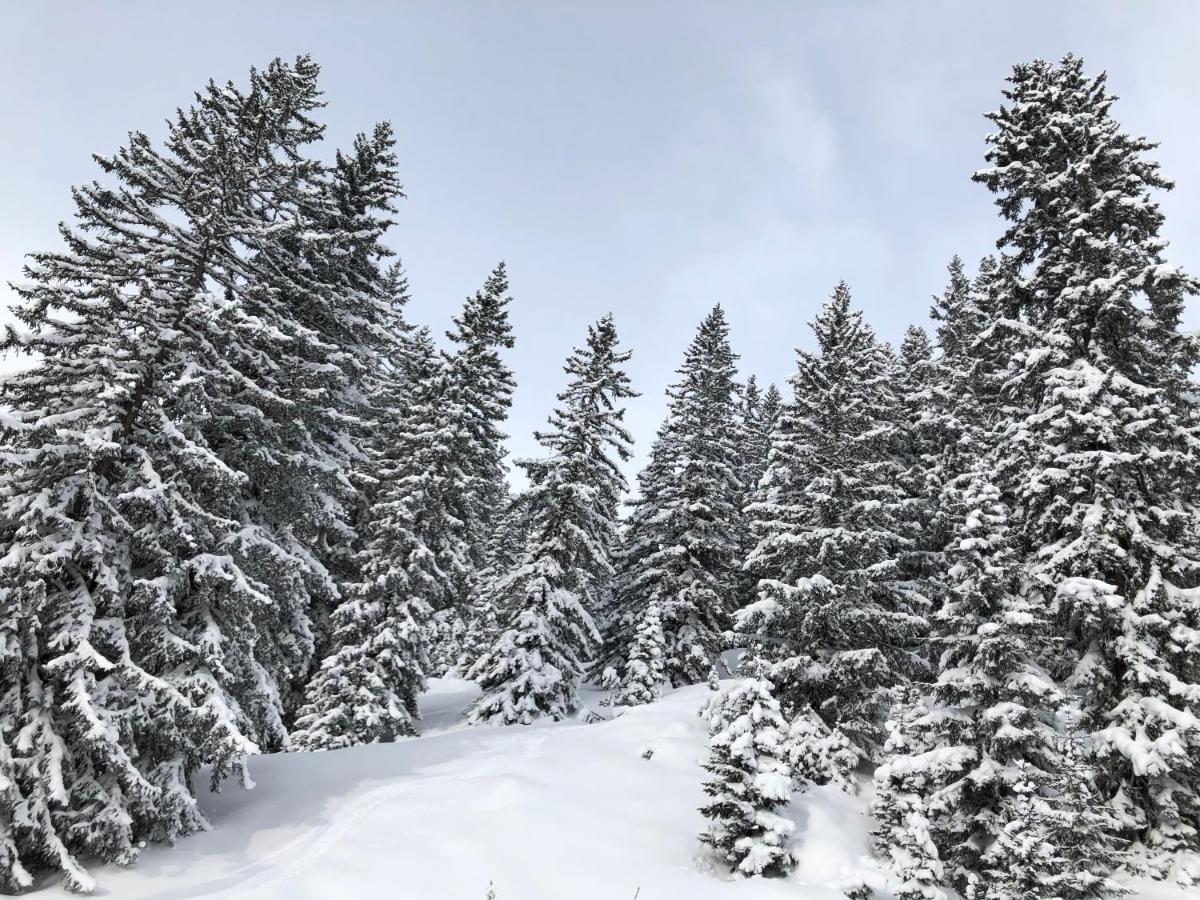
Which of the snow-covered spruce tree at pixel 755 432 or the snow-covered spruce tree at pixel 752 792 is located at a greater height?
the snow-covered spruce tree at pixel 755 432

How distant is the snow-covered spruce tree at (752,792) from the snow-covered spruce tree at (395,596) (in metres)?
12.4

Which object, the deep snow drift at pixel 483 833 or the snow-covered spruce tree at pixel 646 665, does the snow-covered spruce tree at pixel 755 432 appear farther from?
the deep snow drift at pixel 483 833

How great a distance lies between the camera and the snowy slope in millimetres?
10406

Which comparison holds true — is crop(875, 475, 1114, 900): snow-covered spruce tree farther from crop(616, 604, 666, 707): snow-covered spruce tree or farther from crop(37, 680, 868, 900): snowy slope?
crop(616, 604, 666, 707): snow-covered spruce tree

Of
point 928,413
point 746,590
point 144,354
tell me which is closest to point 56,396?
point 144,354

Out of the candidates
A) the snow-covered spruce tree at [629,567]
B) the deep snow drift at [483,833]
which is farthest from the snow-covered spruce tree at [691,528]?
the deep snow drift at [483,833]

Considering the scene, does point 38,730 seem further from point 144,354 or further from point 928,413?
point 928,413

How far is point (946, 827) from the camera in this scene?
1187 cm

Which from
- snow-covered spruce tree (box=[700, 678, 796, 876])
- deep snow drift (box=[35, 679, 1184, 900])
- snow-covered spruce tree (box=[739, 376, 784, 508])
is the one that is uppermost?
snow-covered spruce tree (box=[739, 376, 784, 508])

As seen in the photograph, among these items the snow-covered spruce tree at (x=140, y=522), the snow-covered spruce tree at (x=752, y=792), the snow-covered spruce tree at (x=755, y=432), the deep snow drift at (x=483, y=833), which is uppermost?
the snow-covered spruce tree at (x=755, y=432)

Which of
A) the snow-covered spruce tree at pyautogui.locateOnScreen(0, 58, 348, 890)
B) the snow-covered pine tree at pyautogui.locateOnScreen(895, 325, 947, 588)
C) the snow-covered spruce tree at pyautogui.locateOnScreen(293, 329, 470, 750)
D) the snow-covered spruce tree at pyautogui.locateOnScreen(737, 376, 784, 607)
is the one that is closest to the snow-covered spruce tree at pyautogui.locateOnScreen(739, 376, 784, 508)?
the snow-covered spruce tree at pyautogui.locateOnScreen(737, 376, 784, 607)

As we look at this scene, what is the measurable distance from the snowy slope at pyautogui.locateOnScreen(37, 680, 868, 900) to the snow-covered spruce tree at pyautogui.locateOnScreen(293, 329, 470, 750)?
12.8 feet

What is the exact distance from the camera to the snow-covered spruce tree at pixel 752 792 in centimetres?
1153

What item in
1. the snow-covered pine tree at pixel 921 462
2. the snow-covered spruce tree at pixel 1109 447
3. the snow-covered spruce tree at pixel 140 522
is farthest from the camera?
the snow-covered pine tree at pixel 921 462
